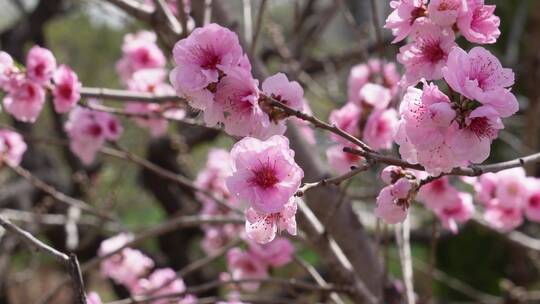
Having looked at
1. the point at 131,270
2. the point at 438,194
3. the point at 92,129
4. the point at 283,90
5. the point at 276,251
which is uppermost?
the point at 92,129

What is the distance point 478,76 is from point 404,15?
16 centimetres

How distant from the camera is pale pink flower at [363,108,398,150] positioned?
138 centimetres

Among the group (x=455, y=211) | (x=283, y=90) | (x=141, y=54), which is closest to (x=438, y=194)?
(x=455, y=211)

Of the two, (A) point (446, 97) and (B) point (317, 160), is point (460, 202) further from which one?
(A) point (446, 97)

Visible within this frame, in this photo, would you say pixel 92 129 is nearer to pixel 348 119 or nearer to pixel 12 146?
pixel 12 146

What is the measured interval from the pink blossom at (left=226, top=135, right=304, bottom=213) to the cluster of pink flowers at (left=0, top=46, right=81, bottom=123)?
1.99 feet

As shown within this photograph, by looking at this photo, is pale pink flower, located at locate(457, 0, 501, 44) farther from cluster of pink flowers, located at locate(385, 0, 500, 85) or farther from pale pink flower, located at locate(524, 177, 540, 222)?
pale pink flower, located at locate(524, 177, 540, 222)

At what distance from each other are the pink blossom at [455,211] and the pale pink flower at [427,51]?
0.52 meters

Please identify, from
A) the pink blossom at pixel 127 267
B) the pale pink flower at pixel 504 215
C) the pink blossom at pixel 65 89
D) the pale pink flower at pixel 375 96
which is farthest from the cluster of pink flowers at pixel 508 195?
the pink blossom at pixel 127 267

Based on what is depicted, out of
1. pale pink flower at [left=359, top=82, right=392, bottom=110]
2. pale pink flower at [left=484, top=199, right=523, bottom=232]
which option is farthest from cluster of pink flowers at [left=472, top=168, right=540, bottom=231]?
pale pink flower at [left=359, top=82, right=392, bottom=110]

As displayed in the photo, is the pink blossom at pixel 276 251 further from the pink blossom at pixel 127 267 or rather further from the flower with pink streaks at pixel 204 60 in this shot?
the flower with pink streaks at pixel 204 60

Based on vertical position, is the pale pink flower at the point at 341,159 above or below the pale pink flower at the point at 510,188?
above

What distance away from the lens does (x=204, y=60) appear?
84cm

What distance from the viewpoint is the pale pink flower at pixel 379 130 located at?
1.38 metres
